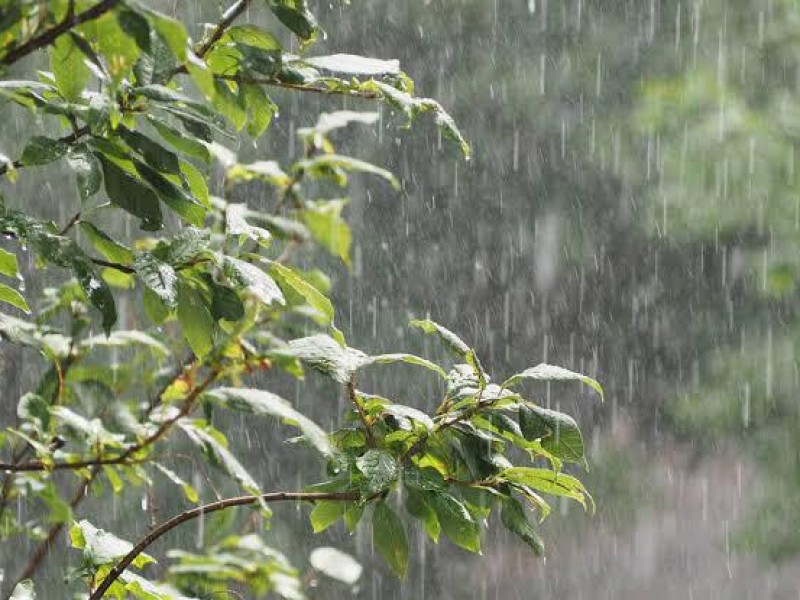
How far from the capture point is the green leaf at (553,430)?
74 cm

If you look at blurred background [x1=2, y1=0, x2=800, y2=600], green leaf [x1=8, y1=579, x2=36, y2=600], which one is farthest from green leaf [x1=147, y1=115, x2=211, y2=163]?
blurred background [x1=2, y1=0, x2=800, y2=600]

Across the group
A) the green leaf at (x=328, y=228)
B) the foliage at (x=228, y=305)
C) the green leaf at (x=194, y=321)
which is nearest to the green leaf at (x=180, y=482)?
the foliage at (x=228, y=305)

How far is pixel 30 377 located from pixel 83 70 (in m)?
4.33

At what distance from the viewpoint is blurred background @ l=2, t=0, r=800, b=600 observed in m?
4.54

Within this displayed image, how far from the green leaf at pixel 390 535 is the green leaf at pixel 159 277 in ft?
0.67

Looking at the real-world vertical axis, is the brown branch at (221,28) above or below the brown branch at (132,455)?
above

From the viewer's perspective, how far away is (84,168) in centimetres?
68

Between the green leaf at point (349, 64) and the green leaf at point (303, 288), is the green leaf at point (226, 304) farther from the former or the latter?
the green leaf at point (349, 64)

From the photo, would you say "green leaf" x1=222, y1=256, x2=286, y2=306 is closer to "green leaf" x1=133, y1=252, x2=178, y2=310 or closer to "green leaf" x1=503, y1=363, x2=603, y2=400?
"green leaf" x1=133, y1=252, x2=178, y2=310

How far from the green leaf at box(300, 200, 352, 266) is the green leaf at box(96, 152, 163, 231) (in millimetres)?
228

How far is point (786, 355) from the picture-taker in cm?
445

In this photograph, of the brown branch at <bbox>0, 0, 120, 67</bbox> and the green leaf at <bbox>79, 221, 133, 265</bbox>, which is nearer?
the brown branch at <bbox>0, 0, 120, 67</bbox>

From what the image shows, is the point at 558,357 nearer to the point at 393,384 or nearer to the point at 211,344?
the point at 393,384

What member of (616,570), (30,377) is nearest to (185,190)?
(30,377)
